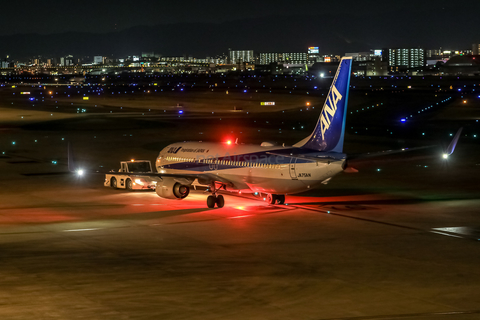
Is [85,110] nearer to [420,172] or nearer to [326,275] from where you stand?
[420,172]

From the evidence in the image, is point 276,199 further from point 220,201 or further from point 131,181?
point 131,181

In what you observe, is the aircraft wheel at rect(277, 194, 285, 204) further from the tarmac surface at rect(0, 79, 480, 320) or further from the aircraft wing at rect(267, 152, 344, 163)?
the aircraft wing at rect(267, 152, 344, 163)

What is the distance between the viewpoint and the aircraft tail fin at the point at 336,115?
31.5 metres

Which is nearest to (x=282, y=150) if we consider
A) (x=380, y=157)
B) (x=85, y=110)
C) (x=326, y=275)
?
(x=380, y=157)

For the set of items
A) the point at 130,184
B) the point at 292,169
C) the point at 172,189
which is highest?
the point at 292,169

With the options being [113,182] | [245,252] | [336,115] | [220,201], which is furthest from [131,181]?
[245,252]

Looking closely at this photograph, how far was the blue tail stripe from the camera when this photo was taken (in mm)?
31453

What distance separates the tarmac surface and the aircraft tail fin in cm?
387

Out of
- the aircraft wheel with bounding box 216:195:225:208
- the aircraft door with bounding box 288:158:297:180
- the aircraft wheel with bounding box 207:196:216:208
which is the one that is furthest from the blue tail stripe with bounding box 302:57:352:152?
the aircraft wheel with bounding box 207:196:216:208

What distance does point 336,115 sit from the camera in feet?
105

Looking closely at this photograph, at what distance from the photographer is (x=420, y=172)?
49594 millimetres

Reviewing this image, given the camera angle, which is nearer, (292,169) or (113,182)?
(292,169)

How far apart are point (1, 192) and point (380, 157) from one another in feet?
82.5

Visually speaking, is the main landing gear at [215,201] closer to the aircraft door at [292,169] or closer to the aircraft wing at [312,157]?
the aircraft wing at [312,157]
